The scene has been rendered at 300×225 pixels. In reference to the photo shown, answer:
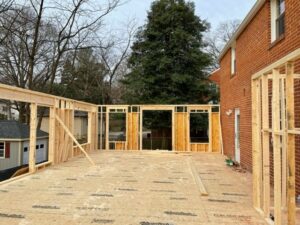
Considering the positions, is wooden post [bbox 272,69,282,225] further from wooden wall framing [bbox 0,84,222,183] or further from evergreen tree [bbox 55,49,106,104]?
evergreen tree [bbox 55,49,106,104]

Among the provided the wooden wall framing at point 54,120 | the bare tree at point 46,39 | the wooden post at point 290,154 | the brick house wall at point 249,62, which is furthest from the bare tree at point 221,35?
the wooden post at point 290,154

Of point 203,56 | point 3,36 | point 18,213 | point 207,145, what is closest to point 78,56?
point 3,36

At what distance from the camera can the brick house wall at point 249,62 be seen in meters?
5.60

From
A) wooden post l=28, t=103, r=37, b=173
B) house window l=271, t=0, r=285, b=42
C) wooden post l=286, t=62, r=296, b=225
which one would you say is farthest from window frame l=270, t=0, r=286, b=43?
wooden post l=28, t=103, r=37, b=173

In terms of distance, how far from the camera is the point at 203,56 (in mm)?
17797

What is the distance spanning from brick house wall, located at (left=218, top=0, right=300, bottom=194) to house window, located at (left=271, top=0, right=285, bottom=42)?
0.12 m

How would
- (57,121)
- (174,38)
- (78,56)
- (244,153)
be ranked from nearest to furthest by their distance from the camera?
1. (244,153)
2. (57,121)
3. (174,38)
4. (78,56)

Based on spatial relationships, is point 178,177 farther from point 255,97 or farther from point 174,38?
point 174,38

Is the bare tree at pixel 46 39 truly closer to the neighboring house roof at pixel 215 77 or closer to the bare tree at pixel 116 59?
the bare tree at pixel 116 59

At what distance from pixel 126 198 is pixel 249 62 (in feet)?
18.2

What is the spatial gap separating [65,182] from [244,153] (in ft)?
18.2

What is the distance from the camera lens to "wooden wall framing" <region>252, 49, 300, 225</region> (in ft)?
11.6

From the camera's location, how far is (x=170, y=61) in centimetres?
1742

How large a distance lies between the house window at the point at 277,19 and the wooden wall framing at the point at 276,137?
2.25 metres
